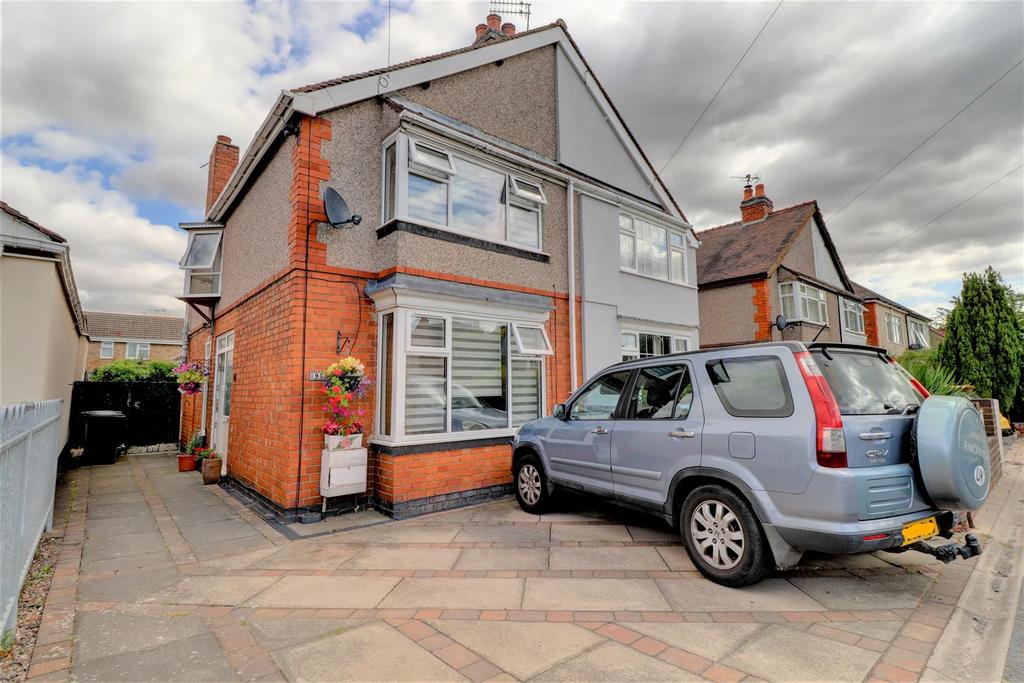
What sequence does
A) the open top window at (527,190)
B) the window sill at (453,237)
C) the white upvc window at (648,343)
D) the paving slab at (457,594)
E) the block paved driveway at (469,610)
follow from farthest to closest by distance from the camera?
the white upvc window at (648,343) → the open top window at (527,190) → the window sill at (453,237) → the paving slab at (457,594) → the block paved driveway at (469,610)

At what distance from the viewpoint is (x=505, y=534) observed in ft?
16.3

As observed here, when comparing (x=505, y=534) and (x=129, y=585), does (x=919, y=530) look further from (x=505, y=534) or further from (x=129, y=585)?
(x=129, y=585)

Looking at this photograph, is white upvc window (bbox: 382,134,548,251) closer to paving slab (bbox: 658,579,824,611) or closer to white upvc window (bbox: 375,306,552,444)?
white upvc window (bbox: 375,306,552,444)

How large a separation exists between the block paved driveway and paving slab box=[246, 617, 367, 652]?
0.5 inches

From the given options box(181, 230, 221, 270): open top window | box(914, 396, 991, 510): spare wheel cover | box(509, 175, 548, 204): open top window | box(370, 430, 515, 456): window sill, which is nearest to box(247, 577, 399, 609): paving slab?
box(370, 430, 515, 456): window sill

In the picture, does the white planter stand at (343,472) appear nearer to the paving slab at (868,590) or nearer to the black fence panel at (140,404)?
the paving slab at (868,590)

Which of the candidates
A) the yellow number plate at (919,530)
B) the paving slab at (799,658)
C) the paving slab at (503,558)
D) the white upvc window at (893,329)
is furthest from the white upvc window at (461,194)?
the white upvc window at (893,329)

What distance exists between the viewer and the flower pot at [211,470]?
800cm

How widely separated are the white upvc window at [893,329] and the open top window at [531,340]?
24.9m

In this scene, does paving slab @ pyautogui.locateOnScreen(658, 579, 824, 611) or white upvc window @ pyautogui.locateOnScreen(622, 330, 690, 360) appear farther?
white upvc window @ pyautogui.locateOnScreen(622, 330, 690, 360)

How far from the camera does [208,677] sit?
2516 millimetres

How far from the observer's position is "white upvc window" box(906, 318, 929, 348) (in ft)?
90.7

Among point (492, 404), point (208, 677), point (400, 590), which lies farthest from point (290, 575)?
point (492, 404)

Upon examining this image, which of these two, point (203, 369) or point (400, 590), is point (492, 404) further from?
point (203, 369)
